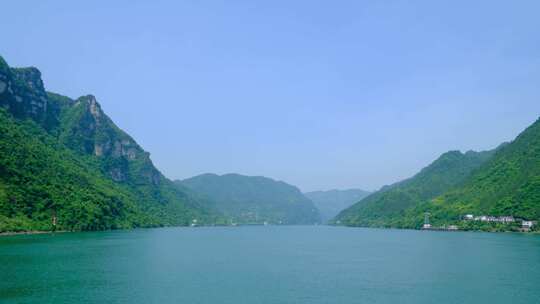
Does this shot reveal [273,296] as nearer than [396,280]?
Yes

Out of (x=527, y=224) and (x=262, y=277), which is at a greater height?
(x=527, y=224)

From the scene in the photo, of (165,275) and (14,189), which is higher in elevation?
(14,189)

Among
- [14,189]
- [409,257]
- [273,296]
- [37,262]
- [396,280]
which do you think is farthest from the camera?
[14,189]

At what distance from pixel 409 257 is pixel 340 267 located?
912 inches

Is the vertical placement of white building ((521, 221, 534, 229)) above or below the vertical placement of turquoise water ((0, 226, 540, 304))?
above

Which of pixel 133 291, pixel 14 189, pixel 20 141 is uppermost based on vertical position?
pixel 20 141

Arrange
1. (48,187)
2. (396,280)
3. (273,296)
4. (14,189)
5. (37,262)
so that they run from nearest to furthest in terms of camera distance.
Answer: (273,296)
(396,280)
(37,262)
(14,189)
(48,187)

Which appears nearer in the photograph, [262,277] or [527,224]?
[262,277]

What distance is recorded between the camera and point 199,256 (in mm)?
95938

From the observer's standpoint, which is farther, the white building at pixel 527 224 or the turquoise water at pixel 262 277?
the white building at pixel 527 224

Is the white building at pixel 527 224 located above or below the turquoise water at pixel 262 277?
above

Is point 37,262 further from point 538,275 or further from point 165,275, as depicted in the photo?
point 538,275

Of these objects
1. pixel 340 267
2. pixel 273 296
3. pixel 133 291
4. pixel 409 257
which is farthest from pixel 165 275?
pixel 409 257

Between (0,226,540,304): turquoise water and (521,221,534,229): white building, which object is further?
(521,221,534,229): white building
